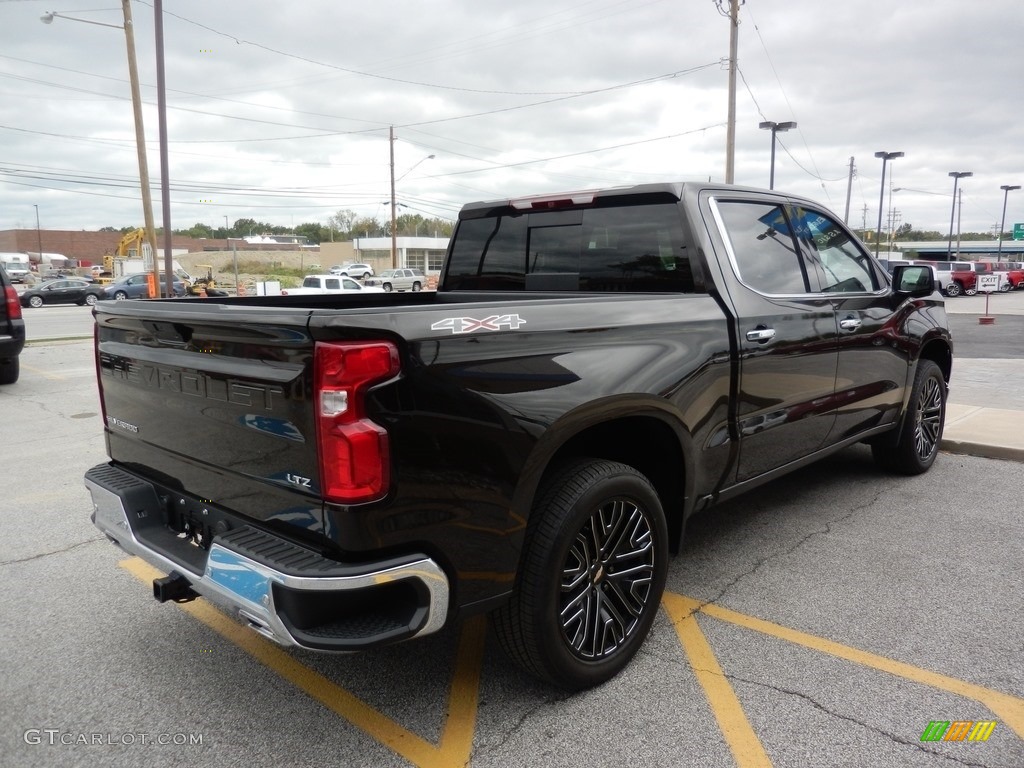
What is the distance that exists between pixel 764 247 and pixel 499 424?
2.17 meters

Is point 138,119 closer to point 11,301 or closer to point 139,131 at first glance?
point 139,131

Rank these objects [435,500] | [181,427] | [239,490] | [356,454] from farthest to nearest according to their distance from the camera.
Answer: [181,427]
[239,490]
[435,500]
[356,454]

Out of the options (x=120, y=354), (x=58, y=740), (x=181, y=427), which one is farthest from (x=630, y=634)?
(x=120, y=354)

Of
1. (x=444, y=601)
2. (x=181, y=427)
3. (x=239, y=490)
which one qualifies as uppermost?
(x=181, y=427)

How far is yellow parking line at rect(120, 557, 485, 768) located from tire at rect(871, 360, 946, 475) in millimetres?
3482

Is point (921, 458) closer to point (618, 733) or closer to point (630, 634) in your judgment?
point (630, 634)

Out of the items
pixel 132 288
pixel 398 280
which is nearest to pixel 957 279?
pixel 398 280

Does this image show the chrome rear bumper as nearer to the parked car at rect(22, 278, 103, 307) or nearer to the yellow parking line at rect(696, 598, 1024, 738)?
the yellow parking line at rect(696, 598, 1024, 738)

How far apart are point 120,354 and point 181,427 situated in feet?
1.82

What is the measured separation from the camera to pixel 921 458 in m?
5.60

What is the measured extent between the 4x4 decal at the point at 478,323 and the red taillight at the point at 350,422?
0.23m

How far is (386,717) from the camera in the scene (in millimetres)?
2734

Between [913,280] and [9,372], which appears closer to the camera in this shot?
[913,280]

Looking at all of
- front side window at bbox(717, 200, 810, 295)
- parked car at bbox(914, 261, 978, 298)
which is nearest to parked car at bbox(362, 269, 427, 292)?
parked car at bbox(914, 261, 978, 298)
